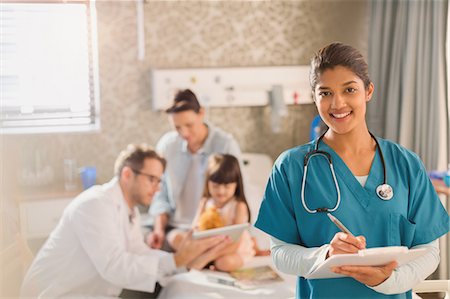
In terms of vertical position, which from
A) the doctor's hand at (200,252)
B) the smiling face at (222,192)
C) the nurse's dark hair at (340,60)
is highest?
the nurse's dark hair at (340,60)

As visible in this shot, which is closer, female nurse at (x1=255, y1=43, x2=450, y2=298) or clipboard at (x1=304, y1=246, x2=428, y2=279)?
clipboard at (x1=304, y1=246, x2=428, y2=279)

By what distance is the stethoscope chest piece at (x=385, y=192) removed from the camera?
1600mm

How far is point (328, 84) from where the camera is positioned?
5.14ft

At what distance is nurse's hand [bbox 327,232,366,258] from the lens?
146 cm

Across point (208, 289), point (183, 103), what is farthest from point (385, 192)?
point (183, 103)

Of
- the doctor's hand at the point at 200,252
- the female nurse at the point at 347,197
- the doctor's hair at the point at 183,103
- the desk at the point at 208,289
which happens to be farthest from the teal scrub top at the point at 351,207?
the doctor's hair at the point at 183,103

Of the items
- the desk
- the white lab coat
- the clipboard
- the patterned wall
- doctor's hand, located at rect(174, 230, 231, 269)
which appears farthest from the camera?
the patterned wall

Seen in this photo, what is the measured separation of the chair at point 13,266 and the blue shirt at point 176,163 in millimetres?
1307

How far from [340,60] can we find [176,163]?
195cm

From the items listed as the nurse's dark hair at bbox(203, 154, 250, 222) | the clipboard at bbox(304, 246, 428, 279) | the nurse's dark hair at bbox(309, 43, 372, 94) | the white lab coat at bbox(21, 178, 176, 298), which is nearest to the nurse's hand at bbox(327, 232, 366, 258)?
the clipboard at bbox(304, 246, 428, 279)

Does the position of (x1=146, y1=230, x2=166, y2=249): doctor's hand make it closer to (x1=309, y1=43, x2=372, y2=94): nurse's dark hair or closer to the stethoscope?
the stethoscope

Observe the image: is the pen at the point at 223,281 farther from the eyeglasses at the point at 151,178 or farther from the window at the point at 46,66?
the window at the point at 46,66

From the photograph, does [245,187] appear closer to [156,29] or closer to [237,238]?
[237,238]

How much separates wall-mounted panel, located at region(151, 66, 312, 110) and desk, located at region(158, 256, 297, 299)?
152 centimetres
